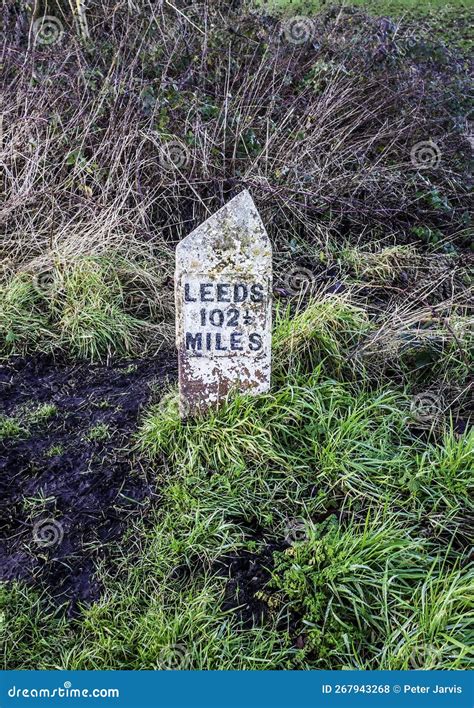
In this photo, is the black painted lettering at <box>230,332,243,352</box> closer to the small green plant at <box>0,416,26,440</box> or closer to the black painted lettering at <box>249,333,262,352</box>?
the black painted lettering at <box>249,333,262,352</box>

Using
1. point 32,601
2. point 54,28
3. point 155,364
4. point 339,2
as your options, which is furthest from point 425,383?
point 339,2

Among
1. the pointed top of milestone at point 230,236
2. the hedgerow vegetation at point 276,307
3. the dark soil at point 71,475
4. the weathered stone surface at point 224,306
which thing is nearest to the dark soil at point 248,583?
the hedgerow vegetation at point 276,307

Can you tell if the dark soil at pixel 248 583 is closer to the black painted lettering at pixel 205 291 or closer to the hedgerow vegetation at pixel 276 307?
the hedgerow vegetation at pixel 276 307

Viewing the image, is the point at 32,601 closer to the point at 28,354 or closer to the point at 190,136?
the point at 28,354

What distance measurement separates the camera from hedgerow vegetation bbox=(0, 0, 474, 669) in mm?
2051

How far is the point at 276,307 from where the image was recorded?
11.4ft

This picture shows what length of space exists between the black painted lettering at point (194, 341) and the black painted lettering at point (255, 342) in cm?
22

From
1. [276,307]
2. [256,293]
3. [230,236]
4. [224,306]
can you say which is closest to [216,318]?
[224,306]

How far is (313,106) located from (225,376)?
305 cm

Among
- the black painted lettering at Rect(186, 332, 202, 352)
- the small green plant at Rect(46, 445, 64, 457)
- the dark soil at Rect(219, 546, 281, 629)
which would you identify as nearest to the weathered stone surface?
the black painted lettering at Rect(186, 332, 202, 352)

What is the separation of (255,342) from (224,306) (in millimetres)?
215

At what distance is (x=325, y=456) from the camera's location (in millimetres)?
2574

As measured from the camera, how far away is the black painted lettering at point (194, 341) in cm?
270

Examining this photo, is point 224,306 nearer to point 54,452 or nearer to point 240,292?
point 240,292
